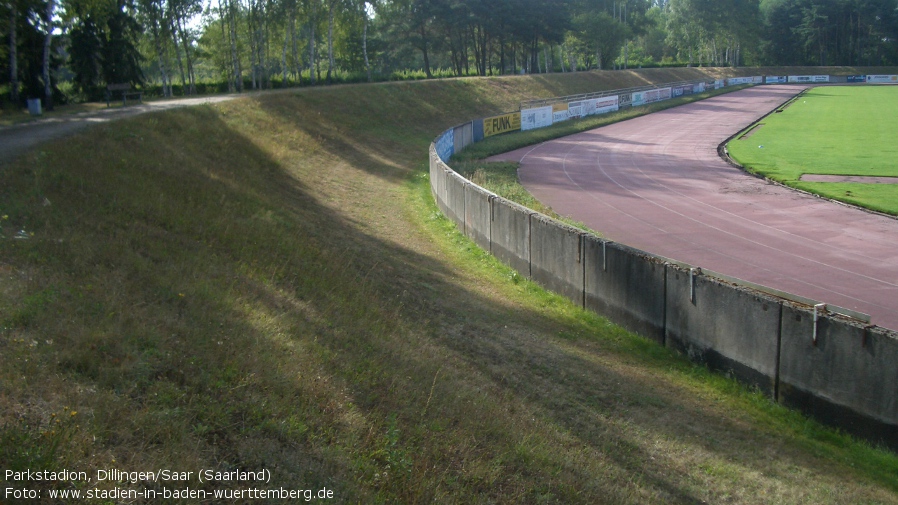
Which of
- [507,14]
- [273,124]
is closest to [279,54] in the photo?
[507,14]

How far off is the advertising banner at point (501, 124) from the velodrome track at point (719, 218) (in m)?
4.61

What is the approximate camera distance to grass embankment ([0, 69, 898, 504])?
621 cm

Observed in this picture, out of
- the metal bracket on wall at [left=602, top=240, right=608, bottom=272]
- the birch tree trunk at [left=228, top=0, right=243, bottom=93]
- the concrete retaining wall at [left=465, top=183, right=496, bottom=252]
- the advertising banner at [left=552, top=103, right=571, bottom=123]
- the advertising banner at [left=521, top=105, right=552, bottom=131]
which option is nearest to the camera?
the metal bracket on wall at [left=602, top=240, right=608, bottom=272]

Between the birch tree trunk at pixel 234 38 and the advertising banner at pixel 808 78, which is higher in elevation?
the birch tree trunk at pixel 234 38

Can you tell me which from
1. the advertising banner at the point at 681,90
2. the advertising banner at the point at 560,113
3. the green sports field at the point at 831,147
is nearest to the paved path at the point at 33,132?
the green sports field at the point at 831,147

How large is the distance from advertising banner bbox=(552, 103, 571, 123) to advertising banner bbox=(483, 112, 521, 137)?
20.2 ft

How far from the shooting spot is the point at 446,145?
38.2 meters

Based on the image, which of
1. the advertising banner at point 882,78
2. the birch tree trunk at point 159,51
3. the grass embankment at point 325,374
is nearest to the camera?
the grass embankment at point 325,374

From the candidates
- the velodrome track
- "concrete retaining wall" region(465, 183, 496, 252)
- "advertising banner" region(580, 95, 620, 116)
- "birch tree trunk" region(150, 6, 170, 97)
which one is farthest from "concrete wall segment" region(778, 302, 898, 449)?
"advertising banner" region(580, 95, 620, 116)

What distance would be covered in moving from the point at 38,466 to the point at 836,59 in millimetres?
149795

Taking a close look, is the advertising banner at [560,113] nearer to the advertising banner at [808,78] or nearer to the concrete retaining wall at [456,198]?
the concrete retaining wall at [456,198]

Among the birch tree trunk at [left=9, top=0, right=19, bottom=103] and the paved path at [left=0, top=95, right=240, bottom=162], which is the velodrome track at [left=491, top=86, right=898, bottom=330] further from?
the birch tree trunk at [left=9, top=0, right=19, bottom=103]

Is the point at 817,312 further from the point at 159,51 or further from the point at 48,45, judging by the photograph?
the point at 159,51

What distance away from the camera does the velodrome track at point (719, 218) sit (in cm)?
1777
